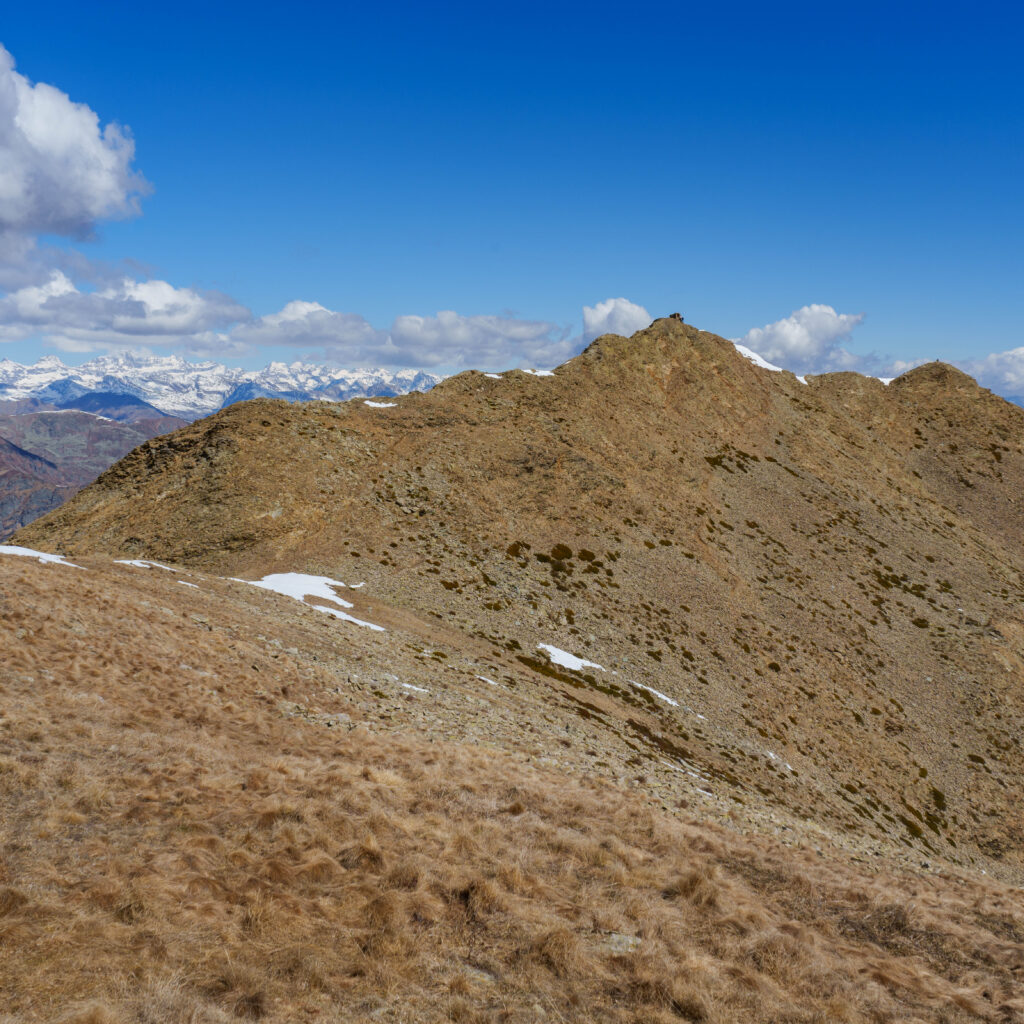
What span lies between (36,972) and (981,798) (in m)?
66.5

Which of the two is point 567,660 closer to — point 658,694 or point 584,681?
point 584,681

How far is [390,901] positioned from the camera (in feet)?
38.2

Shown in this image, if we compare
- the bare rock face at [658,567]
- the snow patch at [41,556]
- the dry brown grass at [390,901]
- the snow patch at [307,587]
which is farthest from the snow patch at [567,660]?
the snow patch at [41,556]

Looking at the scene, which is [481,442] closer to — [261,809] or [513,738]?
[513,738]

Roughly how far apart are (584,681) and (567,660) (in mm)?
2953

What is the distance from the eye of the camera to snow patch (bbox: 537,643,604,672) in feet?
155

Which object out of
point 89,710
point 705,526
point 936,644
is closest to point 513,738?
point 89,710

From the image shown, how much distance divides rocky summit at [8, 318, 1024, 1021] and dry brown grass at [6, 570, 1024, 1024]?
12cm

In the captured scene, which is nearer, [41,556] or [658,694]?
[41,556]

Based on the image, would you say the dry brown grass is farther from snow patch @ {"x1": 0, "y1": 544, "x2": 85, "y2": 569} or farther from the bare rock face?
snow patch @ {"x1": 0, "y1": 544, "x2": 85, "y2": 569}

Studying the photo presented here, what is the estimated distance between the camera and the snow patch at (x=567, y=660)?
47.2 metres

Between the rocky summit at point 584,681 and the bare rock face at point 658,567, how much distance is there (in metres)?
0.42

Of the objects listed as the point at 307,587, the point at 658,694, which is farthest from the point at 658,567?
the point at 307,587

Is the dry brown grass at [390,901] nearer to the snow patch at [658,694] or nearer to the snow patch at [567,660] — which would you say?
the snow patch at [567,660]
